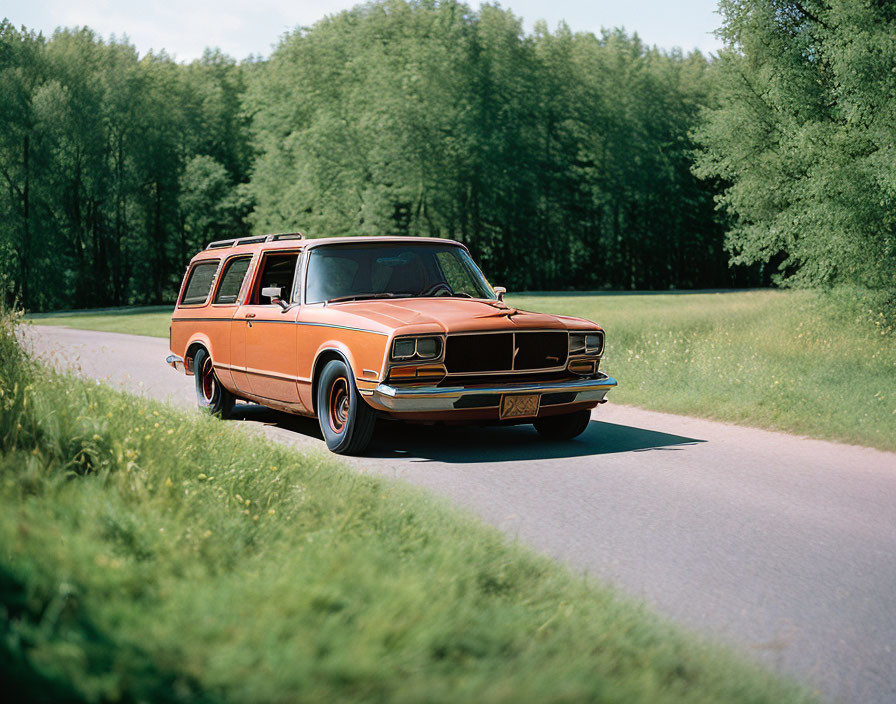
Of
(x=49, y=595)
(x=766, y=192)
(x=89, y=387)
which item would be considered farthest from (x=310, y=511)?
(x=766, y=192)

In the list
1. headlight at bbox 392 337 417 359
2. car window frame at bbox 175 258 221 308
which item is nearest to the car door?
car window frame at bbox 175 258 221 308

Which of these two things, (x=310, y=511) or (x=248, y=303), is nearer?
(x=310, y=511)

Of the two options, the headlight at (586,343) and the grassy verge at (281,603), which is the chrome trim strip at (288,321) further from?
the grassy verge at (281,603)

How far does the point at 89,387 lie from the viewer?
8070 millimetres

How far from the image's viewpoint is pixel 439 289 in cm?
951

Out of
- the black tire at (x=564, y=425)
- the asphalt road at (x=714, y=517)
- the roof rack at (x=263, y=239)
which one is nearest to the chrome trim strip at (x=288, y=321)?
the roof rack at (x=263, y=239)

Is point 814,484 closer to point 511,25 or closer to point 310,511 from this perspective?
point 310,511

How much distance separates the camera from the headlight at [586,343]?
858 cm

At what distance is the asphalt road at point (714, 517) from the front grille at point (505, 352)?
77cm

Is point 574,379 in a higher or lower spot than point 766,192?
lower

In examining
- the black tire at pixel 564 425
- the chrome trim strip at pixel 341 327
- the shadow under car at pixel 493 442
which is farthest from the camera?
the black tire at pixel 564 425

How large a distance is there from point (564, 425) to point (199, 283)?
499cm

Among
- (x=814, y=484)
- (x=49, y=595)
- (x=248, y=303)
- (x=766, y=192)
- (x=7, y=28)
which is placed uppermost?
(x=7, y=28)

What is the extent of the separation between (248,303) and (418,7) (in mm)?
51782
